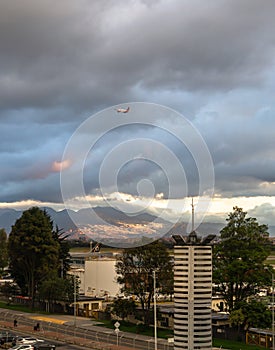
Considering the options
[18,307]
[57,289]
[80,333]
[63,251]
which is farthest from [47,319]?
[63,251]

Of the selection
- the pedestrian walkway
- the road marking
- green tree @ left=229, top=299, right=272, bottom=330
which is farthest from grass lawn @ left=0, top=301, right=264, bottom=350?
the road marking

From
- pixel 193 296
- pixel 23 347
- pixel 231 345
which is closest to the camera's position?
pixel 193 296

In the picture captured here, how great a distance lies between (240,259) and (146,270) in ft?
32.5

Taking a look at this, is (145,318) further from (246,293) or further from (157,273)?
(246,293)

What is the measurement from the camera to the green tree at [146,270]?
60.1 meters

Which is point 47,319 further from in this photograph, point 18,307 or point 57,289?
point 18,307

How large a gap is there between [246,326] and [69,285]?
28.9 metres

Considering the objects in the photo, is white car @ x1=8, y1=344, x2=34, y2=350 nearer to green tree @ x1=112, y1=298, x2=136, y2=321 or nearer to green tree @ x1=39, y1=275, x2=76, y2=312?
green tree @ x1=112, y1=298, x2=136, y2=321

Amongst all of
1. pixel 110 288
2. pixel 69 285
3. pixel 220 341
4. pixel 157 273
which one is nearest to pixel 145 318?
pixel 157 273

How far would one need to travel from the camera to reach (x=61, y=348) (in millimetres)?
51094

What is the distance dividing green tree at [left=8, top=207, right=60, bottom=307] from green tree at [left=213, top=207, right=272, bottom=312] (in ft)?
99.7

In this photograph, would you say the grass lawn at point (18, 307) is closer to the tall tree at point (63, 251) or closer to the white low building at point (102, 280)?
the tall tree at point (63, 251)

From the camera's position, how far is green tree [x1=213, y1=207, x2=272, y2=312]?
183 ft

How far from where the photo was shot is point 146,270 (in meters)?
60.8
